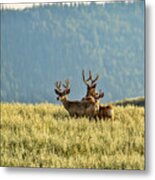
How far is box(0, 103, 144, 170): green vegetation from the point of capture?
6.98 feet

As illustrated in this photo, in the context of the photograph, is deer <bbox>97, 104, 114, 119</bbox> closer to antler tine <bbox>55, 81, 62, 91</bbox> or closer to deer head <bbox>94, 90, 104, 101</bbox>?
deer head <bbox>94, 90, 104, 101</bbox>

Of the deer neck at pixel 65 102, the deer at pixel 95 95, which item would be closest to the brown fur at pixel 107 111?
the deer at pixel 95 95

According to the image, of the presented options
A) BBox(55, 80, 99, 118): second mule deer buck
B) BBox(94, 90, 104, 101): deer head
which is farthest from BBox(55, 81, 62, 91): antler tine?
BBox(94, 90, 104, 101): deer head

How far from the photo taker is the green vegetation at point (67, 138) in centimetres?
213

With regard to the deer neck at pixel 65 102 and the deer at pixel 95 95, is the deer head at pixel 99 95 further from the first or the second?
the deer neck at pixel 65 102

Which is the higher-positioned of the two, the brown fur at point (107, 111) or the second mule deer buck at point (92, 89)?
the second mule deer buck at point (92, 89)

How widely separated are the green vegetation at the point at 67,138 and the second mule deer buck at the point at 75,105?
0.02 m

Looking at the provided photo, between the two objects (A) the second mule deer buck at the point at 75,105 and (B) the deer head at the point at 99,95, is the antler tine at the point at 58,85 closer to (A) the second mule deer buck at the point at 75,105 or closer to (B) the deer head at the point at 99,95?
(A) the second mule deer buck at the point at 75,105

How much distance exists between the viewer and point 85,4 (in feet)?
7.09

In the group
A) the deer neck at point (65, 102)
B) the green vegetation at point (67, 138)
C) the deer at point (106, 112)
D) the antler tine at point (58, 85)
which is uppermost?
the antler tine at point (58, 85)

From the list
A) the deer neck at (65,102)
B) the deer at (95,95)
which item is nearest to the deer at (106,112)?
the deer at (95,95)

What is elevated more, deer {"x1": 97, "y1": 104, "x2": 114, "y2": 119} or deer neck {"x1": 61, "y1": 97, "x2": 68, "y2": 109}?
deer neck {"x1": 61, "y1": 97, "x2": 68, "y2": 109}

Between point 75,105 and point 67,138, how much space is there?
→ 0.12 m

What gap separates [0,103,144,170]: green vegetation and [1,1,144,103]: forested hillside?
6cm
